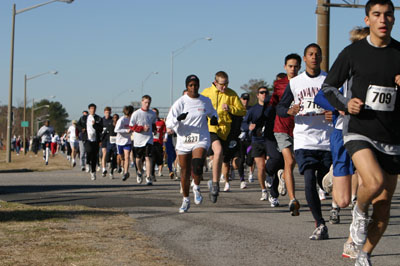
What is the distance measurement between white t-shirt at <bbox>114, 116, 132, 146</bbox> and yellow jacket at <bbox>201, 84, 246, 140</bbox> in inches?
286

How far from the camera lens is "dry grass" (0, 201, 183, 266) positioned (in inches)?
268

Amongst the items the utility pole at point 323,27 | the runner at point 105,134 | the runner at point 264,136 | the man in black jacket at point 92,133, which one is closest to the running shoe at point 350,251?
the runner at point 264,136

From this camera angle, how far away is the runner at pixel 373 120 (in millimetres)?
5980

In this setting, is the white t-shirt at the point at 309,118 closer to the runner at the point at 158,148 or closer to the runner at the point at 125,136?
the runner at the point at 158,148

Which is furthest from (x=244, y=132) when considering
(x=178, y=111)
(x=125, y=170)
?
(x=178, y=111)

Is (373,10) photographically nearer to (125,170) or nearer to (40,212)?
(40,212)

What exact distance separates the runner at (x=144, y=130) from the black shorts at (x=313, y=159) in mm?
9461

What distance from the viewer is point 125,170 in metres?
20.4

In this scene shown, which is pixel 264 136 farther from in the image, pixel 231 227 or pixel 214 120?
pixel 231 227

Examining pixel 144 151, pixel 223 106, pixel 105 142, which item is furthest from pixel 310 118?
pixel 105 142

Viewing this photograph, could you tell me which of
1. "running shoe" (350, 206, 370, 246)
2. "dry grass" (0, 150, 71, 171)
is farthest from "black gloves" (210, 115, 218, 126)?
"dry grass" (0, 150, 71, 171)

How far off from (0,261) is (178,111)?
5299mm

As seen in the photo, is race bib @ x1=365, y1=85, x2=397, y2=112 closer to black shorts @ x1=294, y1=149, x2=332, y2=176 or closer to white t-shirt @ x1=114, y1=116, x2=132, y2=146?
black shorts @ x1=294, y1=149, x2=332, y2=176

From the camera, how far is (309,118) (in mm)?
9367
